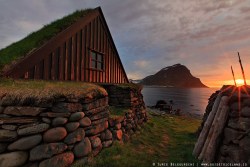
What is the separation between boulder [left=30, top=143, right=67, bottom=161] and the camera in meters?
4.38

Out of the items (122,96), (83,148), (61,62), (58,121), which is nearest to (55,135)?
(58,121)

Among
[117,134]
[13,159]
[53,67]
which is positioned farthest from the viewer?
[53,67]

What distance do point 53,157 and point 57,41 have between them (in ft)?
20.8

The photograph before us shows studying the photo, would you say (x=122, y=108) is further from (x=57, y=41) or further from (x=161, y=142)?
(x=57, y=41)

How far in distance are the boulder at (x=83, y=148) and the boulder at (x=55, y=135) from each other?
25.1 inches

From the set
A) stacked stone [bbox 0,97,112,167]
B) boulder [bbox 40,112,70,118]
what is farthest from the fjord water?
boulder [bbox 40,112,70,118]

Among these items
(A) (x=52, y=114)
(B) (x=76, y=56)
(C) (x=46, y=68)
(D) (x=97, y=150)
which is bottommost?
(D) (x=97, y=150)

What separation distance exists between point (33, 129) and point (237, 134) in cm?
604

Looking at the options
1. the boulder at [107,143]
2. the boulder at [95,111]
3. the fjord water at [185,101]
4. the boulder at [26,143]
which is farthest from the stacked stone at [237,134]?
the fjord water at [185,101]

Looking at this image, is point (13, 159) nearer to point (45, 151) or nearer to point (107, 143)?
point (45, 151)

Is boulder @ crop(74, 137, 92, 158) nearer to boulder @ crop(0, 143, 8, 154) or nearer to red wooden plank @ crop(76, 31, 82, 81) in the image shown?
boulder @ crop(0, 143, 8, 154)

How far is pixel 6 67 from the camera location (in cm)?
691

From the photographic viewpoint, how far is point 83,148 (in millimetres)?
5359

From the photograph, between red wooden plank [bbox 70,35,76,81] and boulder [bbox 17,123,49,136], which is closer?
boulder [bbox 17,123,49,136]
